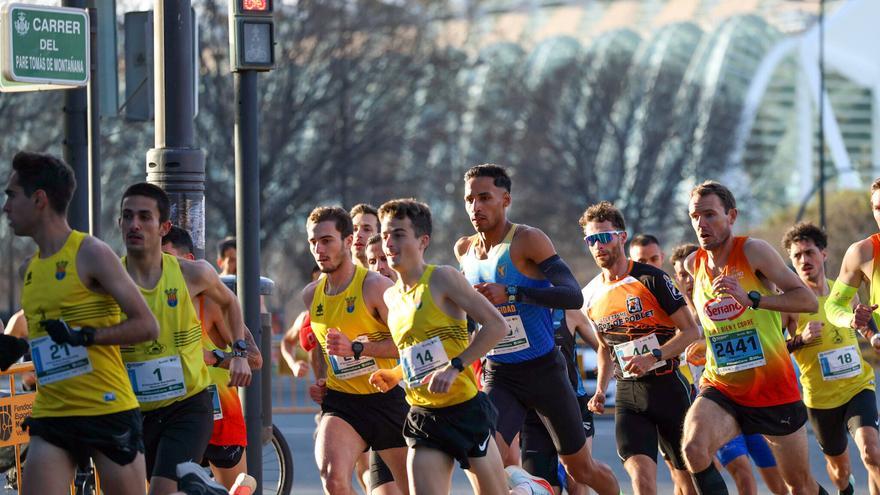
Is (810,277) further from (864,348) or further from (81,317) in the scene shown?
(864,348)

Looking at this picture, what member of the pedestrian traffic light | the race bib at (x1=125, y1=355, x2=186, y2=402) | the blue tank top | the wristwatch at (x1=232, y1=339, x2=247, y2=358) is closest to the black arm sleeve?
the blue tank top

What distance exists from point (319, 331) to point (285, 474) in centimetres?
253

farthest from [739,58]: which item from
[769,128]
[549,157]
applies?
[549,157]

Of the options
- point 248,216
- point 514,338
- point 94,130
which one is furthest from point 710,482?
point 94,130

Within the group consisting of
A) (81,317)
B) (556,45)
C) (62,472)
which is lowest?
(62,472)

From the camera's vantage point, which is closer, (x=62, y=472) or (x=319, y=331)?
(x=62, y=472)

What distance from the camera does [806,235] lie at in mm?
10617

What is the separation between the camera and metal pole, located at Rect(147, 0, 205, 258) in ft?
31.0

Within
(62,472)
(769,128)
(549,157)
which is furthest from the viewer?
(769,128)

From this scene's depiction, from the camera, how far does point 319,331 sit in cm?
896

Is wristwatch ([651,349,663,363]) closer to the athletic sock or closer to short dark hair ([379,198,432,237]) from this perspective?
the athletic sock

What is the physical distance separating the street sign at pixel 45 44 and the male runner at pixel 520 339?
8.80 ft

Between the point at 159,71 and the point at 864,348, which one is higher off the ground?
the point at 159,71

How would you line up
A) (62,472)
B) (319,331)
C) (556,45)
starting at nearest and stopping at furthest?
(62,472) → (319,331) → (556,45)
